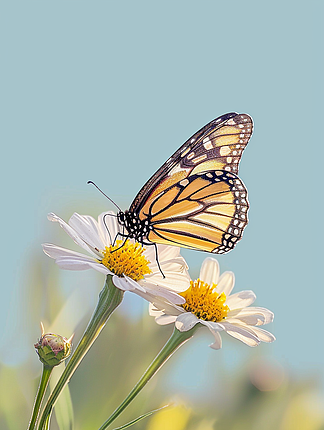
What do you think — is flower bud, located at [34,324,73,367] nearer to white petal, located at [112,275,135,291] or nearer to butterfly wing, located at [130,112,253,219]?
white petal, located at [112,275,135,291]

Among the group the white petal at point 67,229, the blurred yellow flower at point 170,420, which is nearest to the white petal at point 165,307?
the white petal at point 67,229

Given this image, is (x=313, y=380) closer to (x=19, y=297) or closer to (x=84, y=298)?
(x=84, y=298)

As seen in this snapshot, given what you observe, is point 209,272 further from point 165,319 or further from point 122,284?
point 122,284

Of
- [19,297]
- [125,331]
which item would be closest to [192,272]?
[125,331]

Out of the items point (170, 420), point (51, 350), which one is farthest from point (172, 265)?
point (170, 420)

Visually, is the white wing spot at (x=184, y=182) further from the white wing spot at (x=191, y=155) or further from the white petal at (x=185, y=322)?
the white petal at (x=185, y=322)

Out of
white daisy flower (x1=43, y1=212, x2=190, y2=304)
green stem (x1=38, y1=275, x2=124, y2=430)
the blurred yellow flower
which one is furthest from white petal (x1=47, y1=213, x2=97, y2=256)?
the blurred yellow flower

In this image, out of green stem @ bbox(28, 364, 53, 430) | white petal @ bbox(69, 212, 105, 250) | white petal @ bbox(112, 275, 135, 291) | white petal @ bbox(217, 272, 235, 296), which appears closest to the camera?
green stem @ bbox(28, 364, 53, 430)
